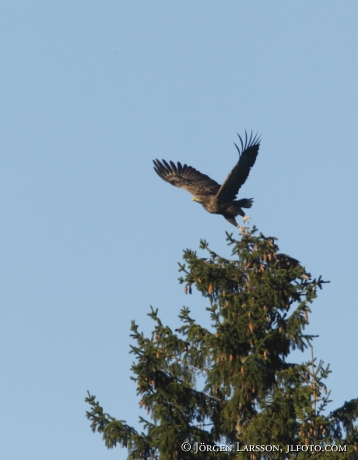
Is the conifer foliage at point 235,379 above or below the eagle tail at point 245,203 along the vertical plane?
below

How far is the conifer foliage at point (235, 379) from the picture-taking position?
38.5ft

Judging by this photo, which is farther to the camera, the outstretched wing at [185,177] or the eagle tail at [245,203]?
the outstretched wing at [185,177]

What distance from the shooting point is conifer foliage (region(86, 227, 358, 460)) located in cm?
1173

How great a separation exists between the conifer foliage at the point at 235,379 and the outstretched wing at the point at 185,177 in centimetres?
878

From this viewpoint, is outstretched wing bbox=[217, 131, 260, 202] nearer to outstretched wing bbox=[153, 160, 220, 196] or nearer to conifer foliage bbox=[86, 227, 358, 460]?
outstretched wing bbox=[153, 160, 220, 196]

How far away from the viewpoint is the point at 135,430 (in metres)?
12.5

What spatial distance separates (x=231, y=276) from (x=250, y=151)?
6.97 m

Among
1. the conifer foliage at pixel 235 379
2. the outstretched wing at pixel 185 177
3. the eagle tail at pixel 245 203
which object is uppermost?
the outstretched wing at pixel 185 177

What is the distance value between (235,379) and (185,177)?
1087cm

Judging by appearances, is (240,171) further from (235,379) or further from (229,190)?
(235,379)

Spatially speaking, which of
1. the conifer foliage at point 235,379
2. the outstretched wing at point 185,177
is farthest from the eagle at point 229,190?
the conifer foliage at point 235,379

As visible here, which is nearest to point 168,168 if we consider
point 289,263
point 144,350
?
point 289,263

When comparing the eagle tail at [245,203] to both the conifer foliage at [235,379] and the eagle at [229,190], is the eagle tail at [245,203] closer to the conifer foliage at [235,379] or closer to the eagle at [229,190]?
the eagle at [229,190]

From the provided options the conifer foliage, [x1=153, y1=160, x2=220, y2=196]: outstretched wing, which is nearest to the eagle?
[x1=153, y1=160, x2=220, y2=196]: outstretched wing
